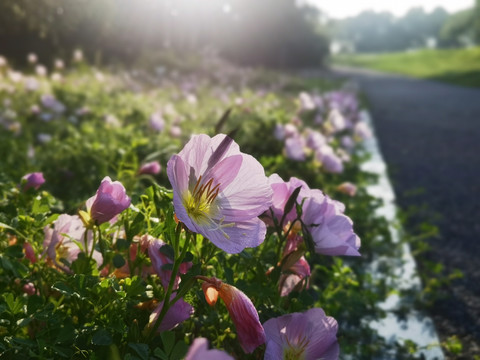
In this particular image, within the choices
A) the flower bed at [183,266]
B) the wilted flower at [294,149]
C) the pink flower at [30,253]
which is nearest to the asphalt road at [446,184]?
the flower bed at [183,266]

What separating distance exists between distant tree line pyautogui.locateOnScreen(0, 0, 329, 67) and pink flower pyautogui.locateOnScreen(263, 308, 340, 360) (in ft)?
27.3

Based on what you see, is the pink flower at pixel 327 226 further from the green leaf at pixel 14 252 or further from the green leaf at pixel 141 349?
the green leaf at pixel 14 252

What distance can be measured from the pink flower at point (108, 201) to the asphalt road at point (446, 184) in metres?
1.54

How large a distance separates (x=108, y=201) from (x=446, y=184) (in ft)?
13.7

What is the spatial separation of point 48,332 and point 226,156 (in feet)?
1.64

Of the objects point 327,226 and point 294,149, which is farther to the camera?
point 294,149

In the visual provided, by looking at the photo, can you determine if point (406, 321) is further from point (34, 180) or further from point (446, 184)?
point (446, 184)

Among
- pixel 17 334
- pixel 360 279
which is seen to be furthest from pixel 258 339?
pixel 360 279

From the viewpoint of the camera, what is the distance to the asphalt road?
2.24 meters

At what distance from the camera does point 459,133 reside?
7.33 metres

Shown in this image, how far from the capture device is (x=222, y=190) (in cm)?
100

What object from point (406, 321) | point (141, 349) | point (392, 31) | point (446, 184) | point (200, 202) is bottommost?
point (392, 31)

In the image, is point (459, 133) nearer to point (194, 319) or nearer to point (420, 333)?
point (420, 333)

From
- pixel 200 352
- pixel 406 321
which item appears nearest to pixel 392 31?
pixel 406 321
